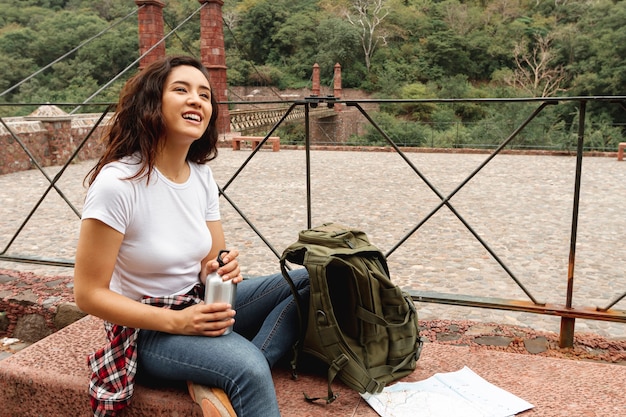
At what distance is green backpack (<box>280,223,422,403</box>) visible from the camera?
143 centimetres

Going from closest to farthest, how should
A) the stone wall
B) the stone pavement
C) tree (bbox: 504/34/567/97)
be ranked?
the stone pavement < the stone wall < tree (bbox: 504/34/567/97)

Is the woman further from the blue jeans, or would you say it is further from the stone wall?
the stone wall

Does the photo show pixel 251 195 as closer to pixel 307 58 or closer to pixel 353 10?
pixel 307 58

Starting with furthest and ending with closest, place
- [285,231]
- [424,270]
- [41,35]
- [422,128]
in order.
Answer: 1. [41,35]
2. [422,128]
3. [285,231]
4. [424,270]

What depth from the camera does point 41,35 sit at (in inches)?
1294

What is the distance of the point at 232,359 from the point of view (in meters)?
1.19

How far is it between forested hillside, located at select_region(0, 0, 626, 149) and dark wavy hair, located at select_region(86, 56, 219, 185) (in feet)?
84.1

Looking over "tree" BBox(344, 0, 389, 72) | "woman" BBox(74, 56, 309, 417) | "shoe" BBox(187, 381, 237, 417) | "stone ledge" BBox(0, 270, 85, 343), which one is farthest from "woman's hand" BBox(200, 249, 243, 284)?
"tree" BBox(344, 0, 389, 72)

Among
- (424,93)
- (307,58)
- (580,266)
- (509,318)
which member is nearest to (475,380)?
(509,318)

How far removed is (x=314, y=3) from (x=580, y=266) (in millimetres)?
39761

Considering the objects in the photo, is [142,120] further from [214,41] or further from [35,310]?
[214,41]

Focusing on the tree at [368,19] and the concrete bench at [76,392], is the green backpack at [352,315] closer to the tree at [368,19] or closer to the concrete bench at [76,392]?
the concrete bench at [76,392]

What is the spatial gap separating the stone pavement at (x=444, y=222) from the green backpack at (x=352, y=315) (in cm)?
127

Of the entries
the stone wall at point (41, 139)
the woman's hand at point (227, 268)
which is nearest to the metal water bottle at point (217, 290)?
the woman's hand at point (227, 268)
